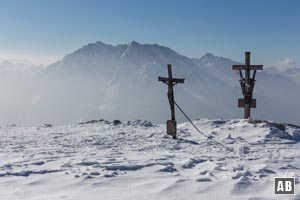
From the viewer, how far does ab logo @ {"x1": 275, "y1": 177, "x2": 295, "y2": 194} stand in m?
7.24

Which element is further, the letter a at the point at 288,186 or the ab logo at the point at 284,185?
the letter a at the point at 288,186

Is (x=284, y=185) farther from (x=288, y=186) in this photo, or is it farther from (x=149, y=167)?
(x=149, y=167)

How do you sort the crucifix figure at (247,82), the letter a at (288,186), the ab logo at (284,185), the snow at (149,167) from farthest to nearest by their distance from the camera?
the crucifix figure at (247,82)
the snow at (149,167)
the letter a at (288,186)
the ab logo at (284,185)

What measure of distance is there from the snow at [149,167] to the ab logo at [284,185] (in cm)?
13

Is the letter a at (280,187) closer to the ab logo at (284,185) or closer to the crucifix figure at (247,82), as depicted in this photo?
the ab logo at (284,185)

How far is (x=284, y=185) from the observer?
762 cm

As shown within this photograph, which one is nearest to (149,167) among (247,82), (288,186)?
(288,186)

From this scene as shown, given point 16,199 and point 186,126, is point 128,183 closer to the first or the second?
point 16,199

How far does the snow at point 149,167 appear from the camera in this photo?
7.60 meters

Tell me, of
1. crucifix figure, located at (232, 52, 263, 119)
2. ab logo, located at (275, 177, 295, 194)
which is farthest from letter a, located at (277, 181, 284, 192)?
crucifix figure, located at (232, 52, 263, 119)

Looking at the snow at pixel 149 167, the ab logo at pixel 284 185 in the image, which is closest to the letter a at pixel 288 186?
the ab logo at pixel 284 185

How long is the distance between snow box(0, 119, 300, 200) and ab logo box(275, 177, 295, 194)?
0.13 m

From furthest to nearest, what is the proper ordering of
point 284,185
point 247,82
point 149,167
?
point 247,82, point 149,167, point 284,185

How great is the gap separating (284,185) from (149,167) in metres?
3.75
